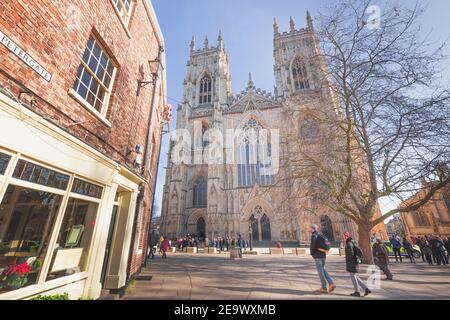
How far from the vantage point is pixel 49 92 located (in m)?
3.32

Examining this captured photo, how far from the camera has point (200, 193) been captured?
1161 inches

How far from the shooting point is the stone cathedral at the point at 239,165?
24406 mm

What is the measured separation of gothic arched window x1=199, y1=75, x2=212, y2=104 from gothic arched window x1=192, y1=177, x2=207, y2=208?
1510 cm

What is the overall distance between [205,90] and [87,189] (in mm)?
35802

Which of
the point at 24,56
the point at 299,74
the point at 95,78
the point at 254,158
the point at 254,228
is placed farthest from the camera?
the point at 299,74

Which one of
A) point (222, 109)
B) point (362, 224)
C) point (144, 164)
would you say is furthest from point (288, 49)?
point (144, 164)

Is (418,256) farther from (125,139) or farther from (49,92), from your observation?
(49,92)

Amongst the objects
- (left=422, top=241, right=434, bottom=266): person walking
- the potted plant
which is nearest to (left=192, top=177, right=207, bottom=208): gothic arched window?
(left=422, top=241, right=434, bottom=266): person walking

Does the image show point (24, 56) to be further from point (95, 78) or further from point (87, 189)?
point (87, 189)

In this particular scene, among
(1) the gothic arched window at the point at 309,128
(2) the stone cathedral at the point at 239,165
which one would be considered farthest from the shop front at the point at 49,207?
(2) the stone cathedral at the point at 239,165

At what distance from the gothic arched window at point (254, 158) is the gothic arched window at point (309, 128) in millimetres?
14325

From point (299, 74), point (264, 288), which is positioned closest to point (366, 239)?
point (264, 288)

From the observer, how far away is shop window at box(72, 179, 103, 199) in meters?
3.96
